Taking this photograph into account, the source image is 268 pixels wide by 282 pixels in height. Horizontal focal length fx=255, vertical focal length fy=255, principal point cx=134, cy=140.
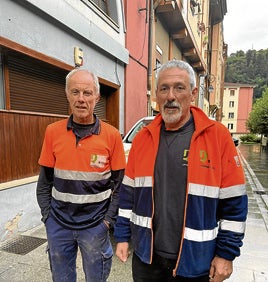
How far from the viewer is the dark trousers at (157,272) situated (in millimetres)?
1603

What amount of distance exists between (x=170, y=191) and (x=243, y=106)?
67742 mm

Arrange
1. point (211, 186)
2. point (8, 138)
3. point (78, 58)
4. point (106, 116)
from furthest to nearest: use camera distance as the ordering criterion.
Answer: point (106, 116) → point (78, 58) → point (8, 138) → point (211, 186)

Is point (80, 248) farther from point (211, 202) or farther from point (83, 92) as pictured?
point (83, 92)

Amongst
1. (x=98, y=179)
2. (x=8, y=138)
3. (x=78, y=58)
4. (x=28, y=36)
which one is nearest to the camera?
(x=98, y=179)

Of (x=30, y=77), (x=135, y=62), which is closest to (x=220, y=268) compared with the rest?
(x=30, y=77)

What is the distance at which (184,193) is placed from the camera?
1.55m

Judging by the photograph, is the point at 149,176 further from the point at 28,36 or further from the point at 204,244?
the point at 28,36

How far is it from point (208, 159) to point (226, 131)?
0.69 feet

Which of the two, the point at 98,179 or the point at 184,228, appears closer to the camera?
the point at 184,228

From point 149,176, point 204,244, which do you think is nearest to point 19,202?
point 149,176

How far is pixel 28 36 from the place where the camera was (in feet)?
13.0

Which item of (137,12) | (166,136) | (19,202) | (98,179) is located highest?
(137,12)

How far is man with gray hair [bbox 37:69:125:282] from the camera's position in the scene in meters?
1.92

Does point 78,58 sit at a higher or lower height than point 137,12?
lower
